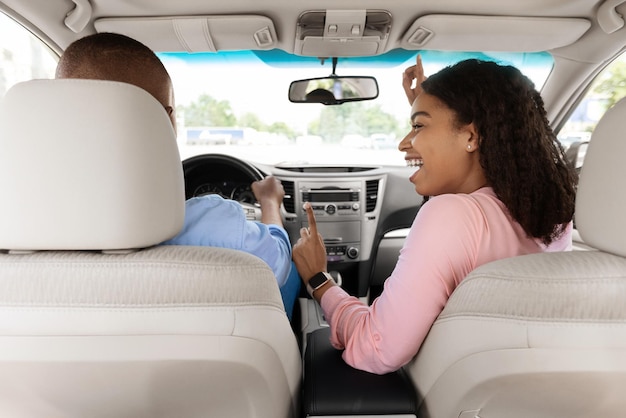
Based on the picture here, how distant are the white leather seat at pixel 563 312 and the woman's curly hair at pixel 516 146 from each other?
0.26m

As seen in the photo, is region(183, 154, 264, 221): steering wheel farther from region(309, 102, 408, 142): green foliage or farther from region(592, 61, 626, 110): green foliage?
region(592, 61, 626, 110): green foliage

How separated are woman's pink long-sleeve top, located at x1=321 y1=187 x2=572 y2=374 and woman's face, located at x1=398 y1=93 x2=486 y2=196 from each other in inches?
3.9

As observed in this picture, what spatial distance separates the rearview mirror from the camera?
338 cm

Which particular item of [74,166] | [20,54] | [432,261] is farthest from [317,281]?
[20,54]

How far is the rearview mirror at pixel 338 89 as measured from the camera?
3385mm

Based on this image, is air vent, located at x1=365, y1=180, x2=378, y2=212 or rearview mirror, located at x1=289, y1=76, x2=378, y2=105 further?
air vent, located at x1=365, y1=180, x2=378, y2=212

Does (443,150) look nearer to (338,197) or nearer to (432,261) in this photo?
(432,261)

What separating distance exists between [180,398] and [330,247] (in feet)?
7.92

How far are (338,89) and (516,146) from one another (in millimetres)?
1965

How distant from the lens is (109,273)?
120 centimetres

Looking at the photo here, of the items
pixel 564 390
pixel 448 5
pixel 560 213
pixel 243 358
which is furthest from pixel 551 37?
pixel 243 358

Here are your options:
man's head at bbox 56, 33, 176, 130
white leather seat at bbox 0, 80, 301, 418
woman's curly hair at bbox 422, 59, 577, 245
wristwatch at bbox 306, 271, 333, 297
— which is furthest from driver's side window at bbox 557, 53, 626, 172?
white leather seat at bbox 0, 80, 301, 418

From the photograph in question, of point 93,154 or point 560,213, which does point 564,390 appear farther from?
point 93,154

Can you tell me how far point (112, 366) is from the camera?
1.22 metres
